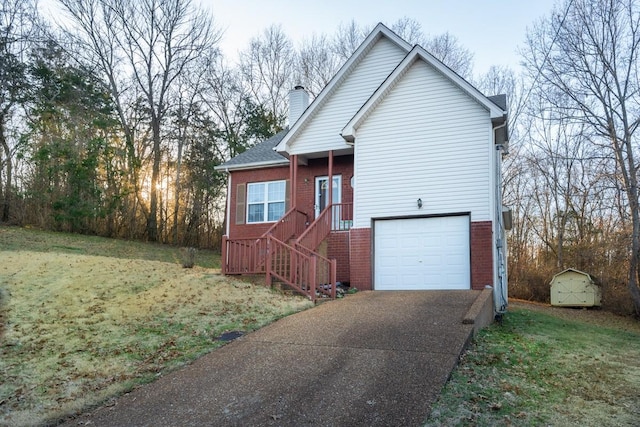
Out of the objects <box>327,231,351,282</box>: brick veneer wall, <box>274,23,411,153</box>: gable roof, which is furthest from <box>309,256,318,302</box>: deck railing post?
<box>274,23,411,153</box>: gable roof

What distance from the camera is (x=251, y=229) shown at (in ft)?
54.6

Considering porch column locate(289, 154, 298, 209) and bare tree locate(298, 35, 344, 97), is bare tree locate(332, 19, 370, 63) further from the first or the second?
porch column locate(289, 154, 298, 209)

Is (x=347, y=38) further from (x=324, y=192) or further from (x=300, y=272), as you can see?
(x=300, y=272)

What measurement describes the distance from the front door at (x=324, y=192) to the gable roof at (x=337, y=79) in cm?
166

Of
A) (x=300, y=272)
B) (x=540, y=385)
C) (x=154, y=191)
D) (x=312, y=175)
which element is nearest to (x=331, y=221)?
(x=312, y=175)

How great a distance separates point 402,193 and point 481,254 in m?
2.48

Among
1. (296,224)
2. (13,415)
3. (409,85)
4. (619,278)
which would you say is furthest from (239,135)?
Result: (13,415)

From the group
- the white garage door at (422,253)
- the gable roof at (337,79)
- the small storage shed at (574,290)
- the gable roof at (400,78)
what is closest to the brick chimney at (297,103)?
the gable roof at (337,79)

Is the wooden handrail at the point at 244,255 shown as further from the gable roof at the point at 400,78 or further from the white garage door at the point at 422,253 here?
the gable roof at the point at 400,78

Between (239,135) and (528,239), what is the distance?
18890 mm

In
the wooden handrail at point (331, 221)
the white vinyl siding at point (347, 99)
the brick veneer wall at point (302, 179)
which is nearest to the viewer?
the wooden handrail at point (331, 221)

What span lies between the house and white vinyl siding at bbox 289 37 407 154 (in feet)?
0.11

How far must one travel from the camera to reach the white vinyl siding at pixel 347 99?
47.3ft

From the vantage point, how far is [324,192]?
1548 centimetres
